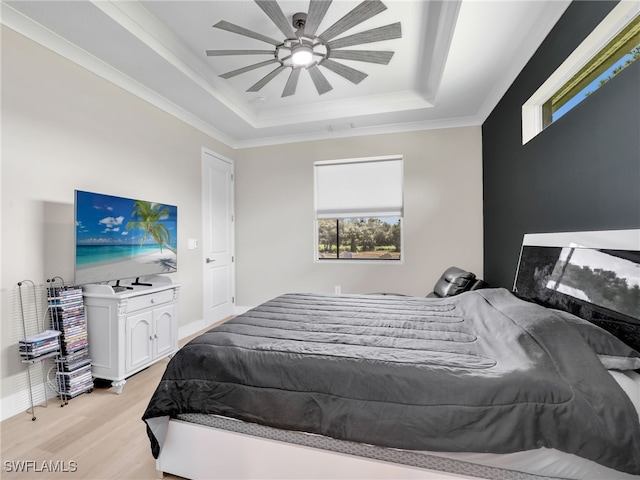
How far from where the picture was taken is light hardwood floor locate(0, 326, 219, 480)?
5.12ft

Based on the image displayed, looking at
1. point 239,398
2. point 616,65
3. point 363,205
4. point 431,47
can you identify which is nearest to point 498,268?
point 363,205

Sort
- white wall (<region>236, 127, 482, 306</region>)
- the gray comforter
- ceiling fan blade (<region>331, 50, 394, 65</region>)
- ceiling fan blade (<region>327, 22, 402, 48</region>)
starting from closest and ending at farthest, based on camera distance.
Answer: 1. the gray comforter
2. ceiling fan blade (<region>327, 22, 402, 48</region>)
3. ceiling fan blade (<region>331, 50, 394, 65</region>)
4. white wall (<region>236, 127, 482, 306</region>)

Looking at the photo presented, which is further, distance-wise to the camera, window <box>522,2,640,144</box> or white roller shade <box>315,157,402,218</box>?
white roller shade <box>315,157,402,218</box>

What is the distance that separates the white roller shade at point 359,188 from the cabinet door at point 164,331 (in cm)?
245

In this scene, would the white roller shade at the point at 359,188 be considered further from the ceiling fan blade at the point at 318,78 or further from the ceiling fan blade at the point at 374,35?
the ceiling fan blade at the point at 374,35

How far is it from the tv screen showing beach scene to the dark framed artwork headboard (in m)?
3.39

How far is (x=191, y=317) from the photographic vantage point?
3.82m

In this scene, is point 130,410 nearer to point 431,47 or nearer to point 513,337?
point 513,337

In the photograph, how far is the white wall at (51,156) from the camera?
2072mm

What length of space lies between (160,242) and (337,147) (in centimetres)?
274

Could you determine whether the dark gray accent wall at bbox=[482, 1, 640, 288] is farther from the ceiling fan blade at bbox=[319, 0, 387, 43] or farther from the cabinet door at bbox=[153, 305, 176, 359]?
the cabinet door at bbox=[153, 305, 176, 359]

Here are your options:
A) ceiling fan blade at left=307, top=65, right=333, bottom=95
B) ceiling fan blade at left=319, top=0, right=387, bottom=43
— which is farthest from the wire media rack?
ceiling fan blade at left=319, top=0, right=387, bottom=43

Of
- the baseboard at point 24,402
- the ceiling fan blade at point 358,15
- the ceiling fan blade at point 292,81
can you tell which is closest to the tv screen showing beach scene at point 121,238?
the baseboard at point 24,402

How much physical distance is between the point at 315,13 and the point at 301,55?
0.36 meters
